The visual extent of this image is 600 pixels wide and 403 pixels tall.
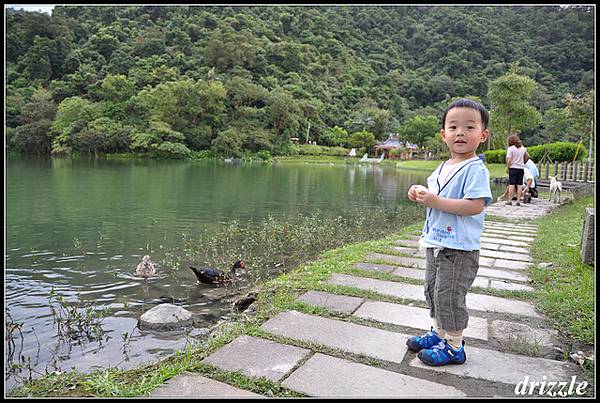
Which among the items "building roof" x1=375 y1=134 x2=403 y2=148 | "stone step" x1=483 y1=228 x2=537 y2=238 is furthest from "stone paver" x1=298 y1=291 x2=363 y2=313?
"building roof" x1=375 y1=134 x2=403 y2=148

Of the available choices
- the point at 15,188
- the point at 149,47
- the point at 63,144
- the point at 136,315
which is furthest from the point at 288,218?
the point at 149,47

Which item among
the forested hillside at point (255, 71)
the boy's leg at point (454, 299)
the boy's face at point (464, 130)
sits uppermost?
the forested hillside at point (255, 71)

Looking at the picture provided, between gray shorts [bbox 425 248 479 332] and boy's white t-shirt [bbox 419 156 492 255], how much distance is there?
56mm

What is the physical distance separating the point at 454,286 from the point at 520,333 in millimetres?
748

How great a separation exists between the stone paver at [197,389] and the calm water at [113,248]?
1280 mm

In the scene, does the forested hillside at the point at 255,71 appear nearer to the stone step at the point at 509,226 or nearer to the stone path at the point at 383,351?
the stone step at the point at 509,226

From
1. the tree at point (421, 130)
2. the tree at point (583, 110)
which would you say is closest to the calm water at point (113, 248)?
the tree at point (583, 110)

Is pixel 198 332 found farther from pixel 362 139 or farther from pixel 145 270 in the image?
pixel 362 139

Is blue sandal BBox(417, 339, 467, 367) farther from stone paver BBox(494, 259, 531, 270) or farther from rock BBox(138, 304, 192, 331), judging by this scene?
stone paver BBox(494, 259, 531, 270)

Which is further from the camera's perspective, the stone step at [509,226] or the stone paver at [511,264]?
the stone step at [509,226]

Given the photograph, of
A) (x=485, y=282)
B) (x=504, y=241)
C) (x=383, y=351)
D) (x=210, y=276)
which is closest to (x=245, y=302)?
(x=210, y=276)

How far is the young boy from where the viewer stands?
6.99 feet

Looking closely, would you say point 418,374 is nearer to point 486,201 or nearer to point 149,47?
point 486,201

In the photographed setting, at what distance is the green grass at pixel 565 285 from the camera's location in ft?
8.77
